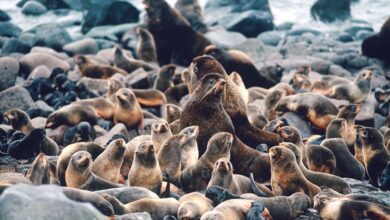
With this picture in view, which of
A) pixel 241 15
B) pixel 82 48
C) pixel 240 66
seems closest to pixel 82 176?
pixel 240 66

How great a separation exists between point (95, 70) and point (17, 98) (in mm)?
3773

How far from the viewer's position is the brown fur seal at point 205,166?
7.30 metres

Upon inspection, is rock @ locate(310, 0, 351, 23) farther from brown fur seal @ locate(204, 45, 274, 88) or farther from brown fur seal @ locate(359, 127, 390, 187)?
brown fur seal @ locate(359, 127, 390, 187)

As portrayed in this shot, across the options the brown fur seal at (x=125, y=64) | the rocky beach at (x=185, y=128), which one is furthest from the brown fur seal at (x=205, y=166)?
the brown fur seal at (x=125, y=64)

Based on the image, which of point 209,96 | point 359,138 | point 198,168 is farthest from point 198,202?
point 359,138

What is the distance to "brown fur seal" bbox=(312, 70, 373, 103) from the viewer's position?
13.3 meters

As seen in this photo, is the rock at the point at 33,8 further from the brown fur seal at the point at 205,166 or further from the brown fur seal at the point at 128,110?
the brown fur seal at the point at 205,166

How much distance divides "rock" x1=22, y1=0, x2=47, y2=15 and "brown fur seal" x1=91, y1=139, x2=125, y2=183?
86.6 feet

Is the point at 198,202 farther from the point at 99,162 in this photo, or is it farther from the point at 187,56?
the point at 187,56

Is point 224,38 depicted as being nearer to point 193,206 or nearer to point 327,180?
point 327,180

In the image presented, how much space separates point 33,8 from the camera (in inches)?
1287

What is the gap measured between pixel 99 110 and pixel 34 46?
9765mm

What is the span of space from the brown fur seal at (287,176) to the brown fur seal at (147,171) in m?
1.27

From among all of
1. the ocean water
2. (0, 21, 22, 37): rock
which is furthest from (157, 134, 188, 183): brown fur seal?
the ocean water
